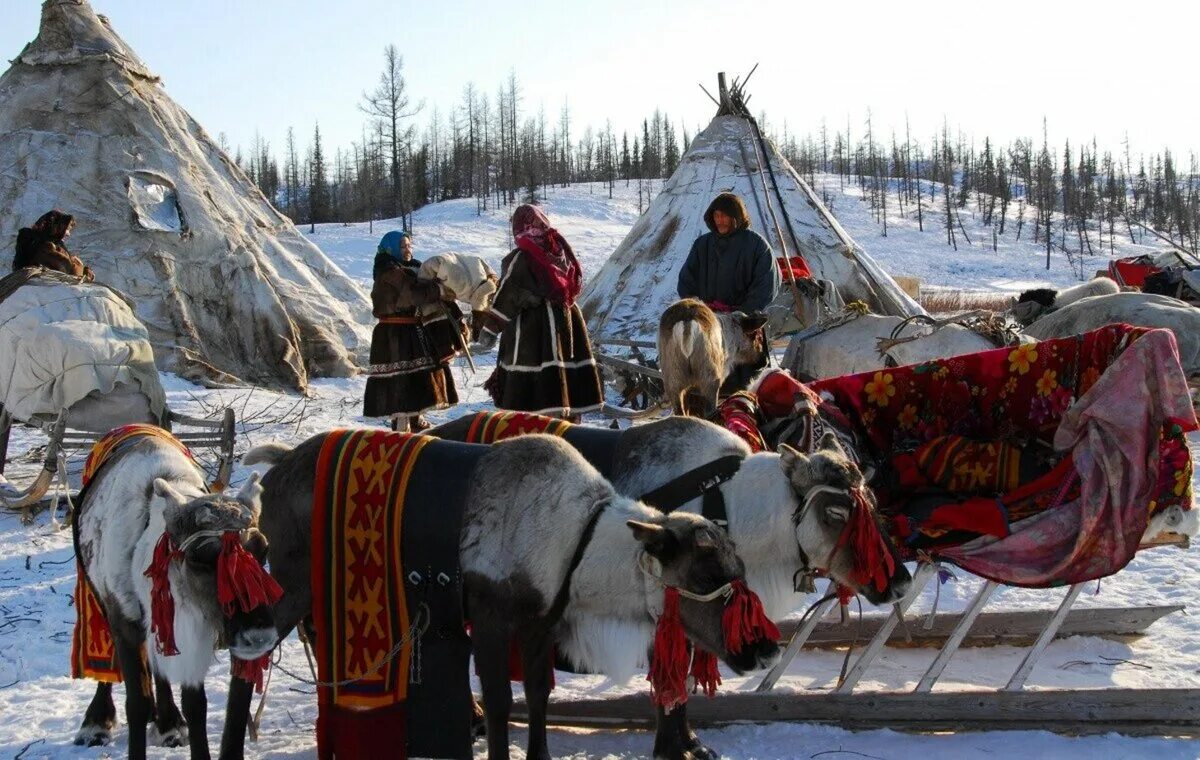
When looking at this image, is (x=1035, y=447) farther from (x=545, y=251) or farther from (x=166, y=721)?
(x=166, y=721)

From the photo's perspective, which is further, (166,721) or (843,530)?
(166,721)

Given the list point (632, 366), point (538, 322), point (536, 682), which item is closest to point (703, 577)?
point (536, 682)

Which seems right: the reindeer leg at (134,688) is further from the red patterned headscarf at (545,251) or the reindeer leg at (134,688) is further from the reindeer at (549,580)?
the red patterned headscarf at (545,251)

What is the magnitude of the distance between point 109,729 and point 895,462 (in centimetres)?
323

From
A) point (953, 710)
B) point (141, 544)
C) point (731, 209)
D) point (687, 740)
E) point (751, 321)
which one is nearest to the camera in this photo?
point (141, 544)

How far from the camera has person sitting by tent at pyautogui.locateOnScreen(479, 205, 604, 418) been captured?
666cm

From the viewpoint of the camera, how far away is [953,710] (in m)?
3.85

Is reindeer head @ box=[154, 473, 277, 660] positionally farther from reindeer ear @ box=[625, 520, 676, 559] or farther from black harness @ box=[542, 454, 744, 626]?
black harness @ box=[542, 454, 744, 626]

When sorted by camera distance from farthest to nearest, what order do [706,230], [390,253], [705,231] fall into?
[705,231], [706,230], [390,253]

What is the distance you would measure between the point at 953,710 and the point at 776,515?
96 cm

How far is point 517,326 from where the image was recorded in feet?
22.1

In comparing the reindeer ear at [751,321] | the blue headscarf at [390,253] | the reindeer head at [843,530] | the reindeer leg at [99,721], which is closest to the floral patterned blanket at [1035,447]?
the reindeer head at [843,530]

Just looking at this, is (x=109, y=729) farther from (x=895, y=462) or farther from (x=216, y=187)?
(x=216, y=187)

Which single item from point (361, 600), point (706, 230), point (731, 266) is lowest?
point (361, 600)
